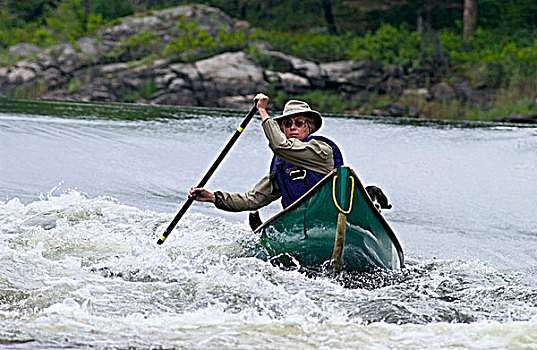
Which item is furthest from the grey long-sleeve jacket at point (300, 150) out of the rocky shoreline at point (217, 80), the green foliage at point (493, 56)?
the green foliage at point (493, 56)

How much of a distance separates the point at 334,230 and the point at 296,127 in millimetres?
1044

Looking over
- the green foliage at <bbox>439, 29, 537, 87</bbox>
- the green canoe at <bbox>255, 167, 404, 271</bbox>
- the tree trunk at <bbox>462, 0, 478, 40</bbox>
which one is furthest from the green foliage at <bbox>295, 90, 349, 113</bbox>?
the green canoe at <bbox>255, 167, 404, 271</bbox>

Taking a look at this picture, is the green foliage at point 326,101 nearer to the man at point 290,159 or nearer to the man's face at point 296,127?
the man at point 290,159

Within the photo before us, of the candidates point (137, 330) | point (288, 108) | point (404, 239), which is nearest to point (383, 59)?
point (404, 239)

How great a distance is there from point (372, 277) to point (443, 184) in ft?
23.4

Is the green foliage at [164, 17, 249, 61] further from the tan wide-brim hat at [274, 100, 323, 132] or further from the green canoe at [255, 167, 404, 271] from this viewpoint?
the green canoe at [255, 167, 404, 271]

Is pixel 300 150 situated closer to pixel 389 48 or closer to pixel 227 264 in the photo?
pixel 227 264

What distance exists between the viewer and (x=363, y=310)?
5391 mm

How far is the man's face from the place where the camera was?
21.2ft

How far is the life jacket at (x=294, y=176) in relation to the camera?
248 inches

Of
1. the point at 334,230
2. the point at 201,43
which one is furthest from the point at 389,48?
the point at 334,230

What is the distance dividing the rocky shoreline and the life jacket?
2410 cm

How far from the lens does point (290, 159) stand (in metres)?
6.14

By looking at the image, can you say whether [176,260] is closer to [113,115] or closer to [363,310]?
[363,310]
